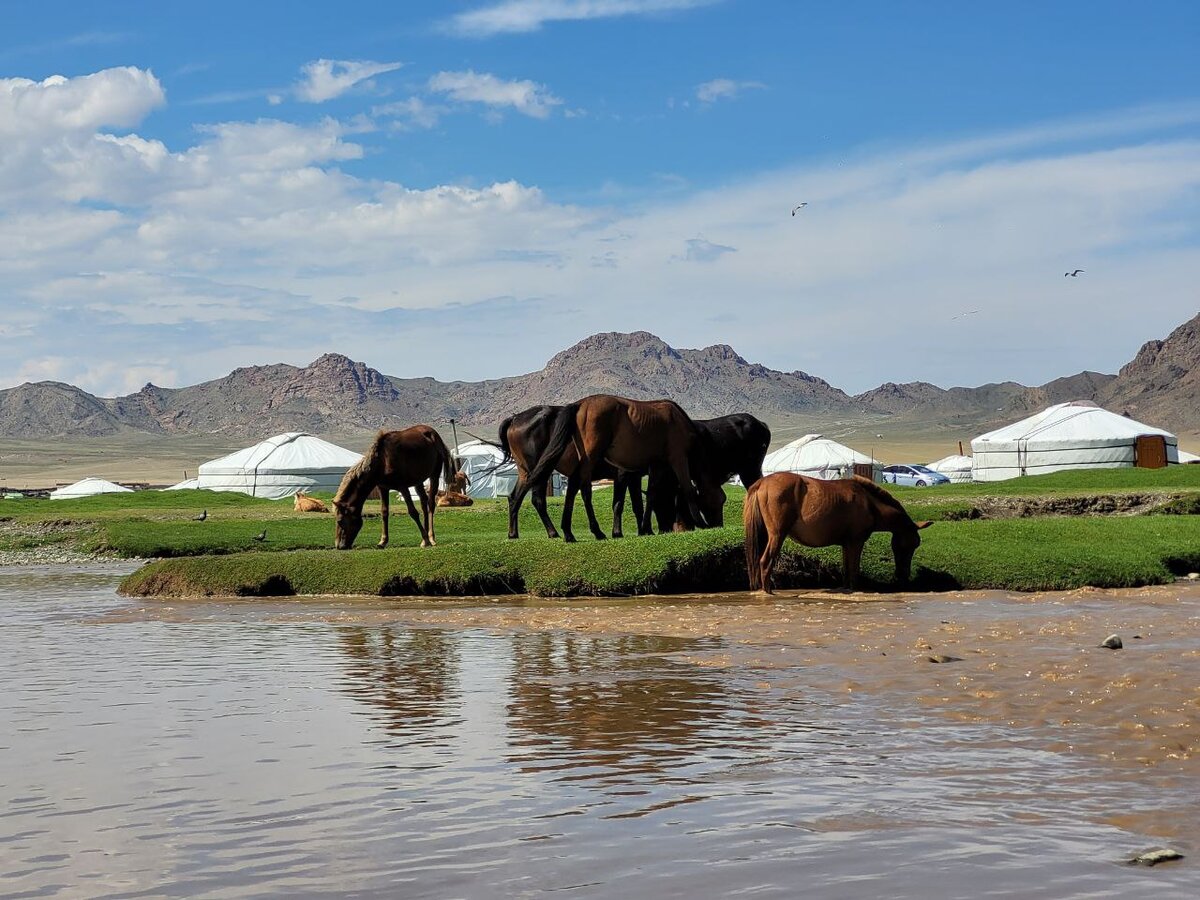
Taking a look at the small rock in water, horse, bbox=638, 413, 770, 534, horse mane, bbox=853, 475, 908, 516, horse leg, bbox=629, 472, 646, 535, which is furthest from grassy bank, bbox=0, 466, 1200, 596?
the small rock in water

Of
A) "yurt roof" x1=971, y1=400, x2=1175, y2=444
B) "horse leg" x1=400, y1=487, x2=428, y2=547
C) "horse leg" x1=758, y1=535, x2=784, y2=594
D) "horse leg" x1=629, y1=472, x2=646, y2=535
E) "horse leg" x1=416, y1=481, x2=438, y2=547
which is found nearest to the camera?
"horse leg" x1=758, y1=535, x2=784, y2=594

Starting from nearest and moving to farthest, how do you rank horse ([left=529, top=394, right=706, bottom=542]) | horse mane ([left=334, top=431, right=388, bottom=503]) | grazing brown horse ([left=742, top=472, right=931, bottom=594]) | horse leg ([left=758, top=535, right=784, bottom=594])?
grazing brown horse ([left=742, top=472, right=931, bottom=594]) < horse leg ([left=758, top=535, right=784, bottom=594]) < horse ([left=529, top=394, right=706, bottom=542]) < horse mane ([left=334, top=431, right=388, bottom=503])

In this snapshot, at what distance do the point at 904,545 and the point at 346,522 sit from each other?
9.43 metres

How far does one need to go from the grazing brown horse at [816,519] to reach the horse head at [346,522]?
8273 mm

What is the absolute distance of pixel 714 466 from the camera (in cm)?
1930

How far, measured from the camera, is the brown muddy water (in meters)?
4.57

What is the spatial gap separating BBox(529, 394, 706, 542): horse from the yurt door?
114 feet

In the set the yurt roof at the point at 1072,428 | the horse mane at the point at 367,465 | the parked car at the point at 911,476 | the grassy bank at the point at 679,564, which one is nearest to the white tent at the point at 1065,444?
the yurt roof at the point at 1072,428

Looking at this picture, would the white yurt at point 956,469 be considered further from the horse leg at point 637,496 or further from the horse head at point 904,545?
the horse head at point 904,545

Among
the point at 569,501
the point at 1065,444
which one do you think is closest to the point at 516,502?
the point at 569,501

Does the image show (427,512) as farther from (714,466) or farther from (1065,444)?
(1065,444)

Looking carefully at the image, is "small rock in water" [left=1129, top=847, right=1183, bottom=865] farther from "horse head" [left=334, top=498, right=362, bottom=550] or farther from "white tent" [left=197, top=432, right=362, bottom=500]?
"white tent" [left=197, top=432, right=362, bottom=500]

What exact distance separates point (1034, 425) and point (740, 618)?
1689 inches

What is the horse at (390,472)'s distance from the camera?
20.6 metres
